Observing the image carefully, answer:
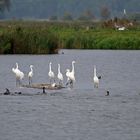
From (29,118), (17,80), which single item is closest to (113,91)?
(17,80)

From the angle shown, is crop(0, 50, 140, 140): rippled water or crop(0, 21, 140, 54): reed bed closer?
crop(0, 50, 140, 140): rippled water

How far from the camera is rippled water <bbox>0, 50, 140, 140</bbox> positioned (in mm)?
23250

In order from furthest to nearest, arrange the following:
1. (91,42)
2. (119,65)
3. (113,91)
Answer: (91,42) < (119,65) < (113,91)

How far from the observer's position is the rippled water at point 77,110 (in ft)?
76.3

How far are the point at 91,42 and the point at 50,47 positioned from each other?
362 inches

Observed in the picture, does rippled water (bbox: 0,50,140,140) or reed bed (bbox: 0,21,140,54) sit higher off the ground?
reed bed (bbox: 0,21,140,54)

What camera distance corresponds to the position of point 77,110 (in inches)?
1088

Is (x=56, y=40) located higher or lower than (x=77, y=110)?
higher

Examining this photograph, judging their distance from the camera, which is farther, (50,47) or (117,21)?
(117,21)

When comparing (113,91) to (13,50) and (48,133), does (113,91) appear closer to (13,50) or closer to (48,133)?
(48,133)

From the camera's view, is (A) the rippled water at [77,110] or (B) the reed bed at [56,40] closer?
(A) the rippled water at [77,110]

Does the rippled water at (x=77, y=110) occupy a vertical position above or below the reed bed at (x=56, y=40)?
below

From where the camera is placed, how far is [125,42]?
6281cm

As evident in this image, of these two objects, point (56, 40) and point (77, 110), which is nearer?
point (77, 110)
